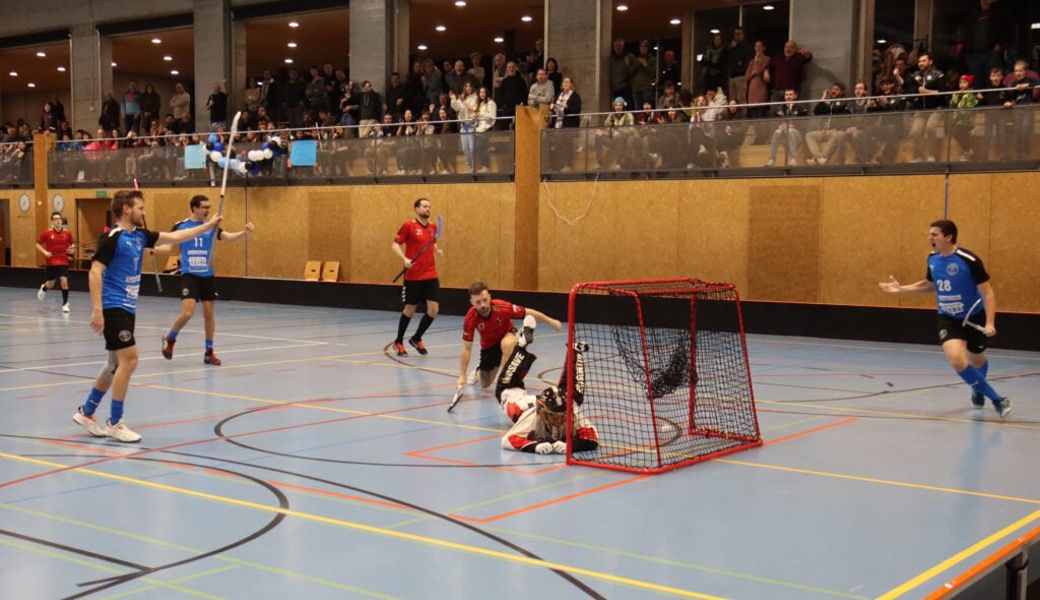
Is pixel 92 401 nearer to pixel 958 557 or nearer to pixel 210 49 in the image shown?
pixel 958 557

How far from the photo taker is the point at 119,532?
6.34m

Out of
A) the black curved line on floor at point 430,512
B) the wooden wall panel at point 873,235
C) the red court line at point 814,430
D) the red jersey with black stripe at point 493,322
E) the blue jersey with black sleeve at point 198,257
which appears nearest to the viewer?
the black curved line on floor at point 430,512

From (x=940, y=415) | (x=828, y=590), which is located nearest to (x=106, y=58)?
(x=940, y=415)

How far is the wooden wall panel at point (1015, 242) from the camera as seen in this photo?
1827 cm

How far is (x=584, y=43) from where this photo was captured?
26.2 m

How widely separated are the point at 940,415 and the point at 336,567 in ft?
24.9

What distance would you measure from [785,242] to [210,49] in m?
20.6

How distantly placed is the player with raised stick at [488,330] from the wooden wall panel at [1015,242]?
11.0 meters

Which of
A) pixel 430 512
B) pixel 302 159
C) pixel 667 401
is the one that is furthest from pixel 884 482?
pixel 302 159

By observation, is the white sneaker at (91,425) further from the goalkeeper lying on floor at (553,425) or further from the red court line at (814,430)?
the red court line at (814,430)

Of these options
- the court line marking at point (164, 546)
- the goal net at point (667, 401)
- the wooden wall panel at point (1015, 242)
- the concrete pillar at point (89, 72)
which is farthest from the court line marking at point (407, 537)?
the concrete pillar at point (89, 72)

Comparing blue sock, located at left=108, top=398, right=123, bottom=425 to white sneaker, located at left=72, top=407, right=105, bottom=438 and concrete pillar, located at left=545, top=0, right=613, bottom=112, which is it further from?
concrete pillar, located at left=545, top=0, right=613, bottom=112

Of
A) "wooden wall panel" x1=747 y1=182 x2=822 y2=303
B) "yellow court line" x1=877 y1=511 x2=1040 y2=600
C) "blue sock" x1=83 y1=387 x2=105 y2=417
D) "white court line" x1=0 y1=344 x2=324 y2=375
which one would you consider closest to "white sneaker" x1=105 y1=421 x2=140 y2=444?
"blue sock" x1=83 y1=387 x2=105 y2=417

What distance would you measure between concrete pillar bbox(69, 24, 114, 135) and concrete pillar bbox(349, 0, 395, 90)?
11.2 m
